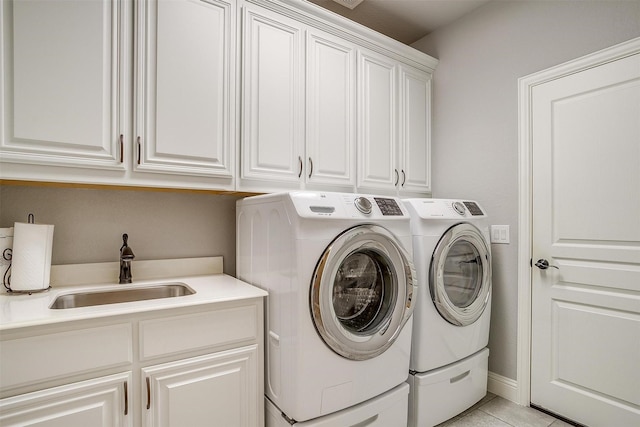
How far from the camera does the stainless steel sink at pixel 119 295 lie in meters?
1.54

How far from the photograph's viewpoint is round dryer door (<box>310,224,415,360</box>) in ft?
4.67

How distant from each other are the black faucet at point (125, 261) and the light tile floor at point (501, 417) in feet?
6.37

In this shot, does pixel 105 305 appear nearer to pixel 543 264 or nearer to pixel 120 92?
pixel 120 92

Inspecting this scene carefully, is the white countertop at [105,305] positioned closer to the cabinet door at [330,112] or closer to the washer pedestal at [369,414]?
the washer pedestal at [369,414]

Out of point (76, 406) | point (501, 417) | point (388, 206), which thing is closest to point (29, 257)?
point (76, 406)

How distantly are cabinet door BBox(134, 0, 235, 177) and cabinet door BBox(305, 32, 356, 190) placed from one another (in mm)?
507

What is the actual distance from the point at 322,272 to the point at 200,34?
1.35m

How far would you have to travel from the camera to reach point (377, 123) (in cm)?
232

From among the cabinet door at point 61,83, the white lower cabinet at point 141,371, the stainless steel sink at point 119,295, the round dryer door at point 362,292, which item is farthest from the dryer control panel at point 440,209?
the cabinet door at point 61,83

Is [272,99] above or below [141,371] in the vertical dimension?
above

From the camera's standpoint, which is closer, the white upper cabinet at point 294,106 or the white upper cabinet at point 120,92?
the white upper cabinet at point 120,92

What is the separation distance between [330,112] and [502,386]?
2190 millimetres

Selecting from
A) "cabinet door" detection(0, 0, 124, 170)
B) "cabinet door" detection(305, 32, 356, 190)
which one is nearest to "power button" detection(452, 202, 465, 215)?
"cabinet door" detection(305, 32, 356, 190)

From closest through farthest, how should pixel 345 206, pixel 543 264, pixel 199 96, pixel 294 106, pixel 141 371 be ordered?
pixel 141 371, pixel 345 206, pixel 199 96, pixel 294 106, pixel 543 264
